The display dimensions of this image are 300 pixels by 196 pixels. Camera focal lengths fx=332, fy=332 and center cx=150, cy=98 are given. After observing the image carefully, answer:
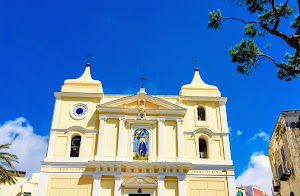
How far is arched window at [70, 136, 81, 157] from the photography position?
2089cm

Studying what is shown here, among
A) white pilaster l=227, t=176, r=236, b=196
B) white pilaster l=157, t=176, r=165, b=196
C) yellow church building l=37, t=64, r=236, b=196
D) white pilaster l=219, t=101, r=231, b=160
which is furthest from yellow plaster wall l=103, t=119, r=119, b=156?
white pilaster l=227, t=176, r=236, b=196

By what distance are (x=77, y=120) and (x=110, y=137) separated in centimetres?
255

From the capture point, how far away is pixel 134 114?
21.9 metres

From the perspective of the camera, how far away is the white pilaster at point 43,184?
63.1 feet

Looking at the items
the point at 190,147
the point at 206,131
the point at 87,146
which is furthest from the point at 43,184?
the point at 206,131

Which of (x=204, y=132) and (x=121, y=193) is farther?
(x=204, y=132)

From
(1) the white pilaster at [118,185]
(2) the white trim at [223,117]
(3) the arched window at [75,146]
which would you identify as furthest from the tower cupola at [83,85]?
(2) the white trim at [223,117]

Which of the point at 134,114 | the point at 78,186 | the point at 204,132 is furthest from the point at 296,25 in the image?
the point at 78,186

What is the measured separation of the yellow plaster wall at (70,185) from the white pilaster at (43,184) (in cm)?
23

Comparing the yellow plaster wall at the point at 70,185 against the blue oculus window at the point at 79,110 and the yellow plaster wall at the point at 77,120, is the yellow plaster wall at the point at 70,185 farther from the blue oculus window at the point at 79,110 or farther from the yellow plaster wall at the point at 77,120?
the blue oculus window at the point at 79,110

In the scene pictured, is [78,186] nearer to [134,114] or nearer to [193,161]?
[134,114]

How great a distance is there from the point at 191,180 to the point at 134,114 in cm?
558

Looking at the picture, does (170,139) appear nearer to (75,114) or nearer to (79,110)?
(79,110)

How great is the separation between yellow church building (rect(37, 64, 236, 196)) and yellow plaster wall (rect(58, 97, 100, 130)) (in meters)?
0.06
